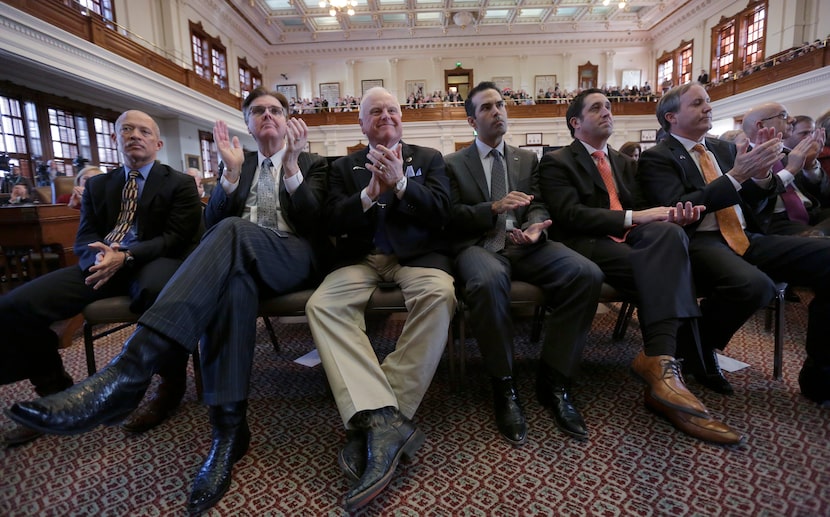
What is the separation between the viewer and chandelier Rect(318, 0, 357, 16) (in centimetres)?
1302

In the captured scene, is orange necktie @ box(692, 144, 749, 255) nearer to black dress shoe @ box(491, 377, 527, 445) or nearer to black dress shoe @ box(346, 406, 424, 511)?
black dress shoe @ box(491, 377, 527, 445)

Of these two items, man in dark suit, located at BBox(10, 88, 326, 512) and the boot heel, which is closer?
man in dark suit, located at BBox(10, 88, 326, 512)

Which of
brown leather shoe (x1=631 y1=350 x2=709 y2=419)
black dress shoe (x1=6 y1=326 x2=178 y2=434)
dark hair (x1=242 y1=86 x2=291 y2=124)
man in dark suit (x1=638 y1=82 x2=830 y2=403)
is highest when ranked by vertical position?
dark hair (x1=242 y1=86 x2=291 y2=124)

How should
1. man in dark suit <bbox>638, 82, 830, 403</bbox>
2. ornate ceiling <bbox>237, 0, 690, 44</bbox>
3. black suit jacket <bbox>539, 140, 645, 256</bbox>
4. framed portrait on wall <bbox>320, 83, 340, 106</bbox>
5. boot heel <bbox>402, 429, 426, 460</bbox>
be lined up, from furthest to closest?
framed portrait on wall <bbox>320, 83, 340, 106</bbox>
ornate ceiling <bbox>237, 0, 690, 44</bbox>
black suit jacket <bbox>539, 140, 645, 256</bbox>
man in dark suit <bbox>638, 82, 830, 403</bbox>
boot heel <bbox>402, 429, 426, 460</bbox>

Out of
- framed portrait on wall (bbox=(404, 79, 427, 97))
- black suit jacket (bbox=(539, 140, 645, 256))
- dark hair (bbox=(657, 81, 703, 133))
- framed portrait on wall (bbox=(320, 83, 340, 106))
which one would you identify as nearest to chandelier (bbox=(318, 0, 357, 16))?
framed portrait on wall (bbox=(320, 83, 340, 106))

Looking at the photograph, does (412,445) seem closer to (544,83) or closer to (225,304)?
(225,304)

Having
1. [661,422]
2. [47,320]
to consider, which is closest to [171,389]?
[47,320]

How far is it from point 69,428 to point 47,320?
79cm

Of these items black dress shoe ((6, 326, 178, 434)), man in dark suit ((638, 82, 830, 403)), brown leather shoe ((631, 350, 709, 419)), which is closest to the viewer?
black dress shoe ((6, 326, 178, 434))

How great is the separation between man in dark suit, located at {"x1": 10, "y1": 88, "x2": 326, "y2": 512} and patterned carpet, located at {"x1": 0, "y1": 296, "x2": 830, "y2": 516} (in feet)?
0.67

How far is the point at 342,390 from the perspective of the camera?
1333 millimetres

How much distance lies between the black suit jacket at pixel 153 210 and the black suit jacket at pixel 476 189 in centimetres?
127

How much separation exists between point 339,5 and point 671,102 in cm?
1394

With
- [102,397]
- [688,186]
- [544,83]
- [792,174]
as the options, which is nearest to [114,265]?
[102,397]
